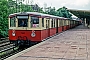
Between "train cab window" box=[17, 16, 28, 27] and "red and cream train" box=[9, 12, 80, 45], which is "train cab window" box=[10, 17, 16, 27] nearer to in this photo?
"red and cream train" box=[9, 12, 80, 45]

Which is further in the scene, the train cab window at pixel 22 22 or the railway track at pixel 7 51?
the train cab window at pixel 22 22

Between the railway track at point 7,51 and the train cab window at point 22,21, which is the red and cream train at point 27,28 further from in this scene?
the railway track at point 7,51

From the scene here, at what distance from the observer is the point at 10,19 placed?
17.7 metres

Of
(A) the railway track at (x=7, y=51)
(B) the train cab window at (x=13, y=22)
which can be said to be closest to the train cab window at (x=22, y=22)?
(B) the train cab window at (x=13, y=22)

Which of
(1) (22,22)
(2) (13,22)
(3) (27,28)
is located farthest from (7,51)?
(1) (22,22)

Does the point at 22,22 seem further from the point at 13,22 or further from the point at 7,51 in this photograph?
the point at 7,51

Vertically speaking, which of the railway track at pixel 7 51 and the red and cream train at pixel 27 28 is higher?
the red and cream train at pixel 27 28

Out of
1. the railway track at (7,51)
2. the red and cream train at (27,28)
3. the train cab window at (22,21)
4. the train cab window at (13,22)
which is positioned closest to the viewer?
the railway track at (7,51)

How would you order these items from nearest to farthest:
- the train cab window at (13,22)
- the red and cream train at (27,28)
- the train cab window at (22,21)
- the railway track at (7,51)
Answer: the railway track at (7,51) → the red and cream train at (27,28) → the train cab window at (22,21) → the train cab window at (13,22)

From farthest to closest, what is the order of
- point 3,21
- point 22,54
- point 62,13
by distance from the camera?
point 62,13, point 3,21, point 22,54

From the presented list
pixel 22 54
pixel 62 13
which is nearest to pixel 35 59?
pixel 22 54

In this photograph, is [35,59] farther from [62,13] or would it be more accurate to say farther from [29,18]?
[62,13]

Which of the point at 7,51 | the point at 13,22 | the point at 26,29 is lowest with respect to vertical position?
the point at 7,51

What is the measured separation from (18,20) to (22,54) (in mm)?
5777
